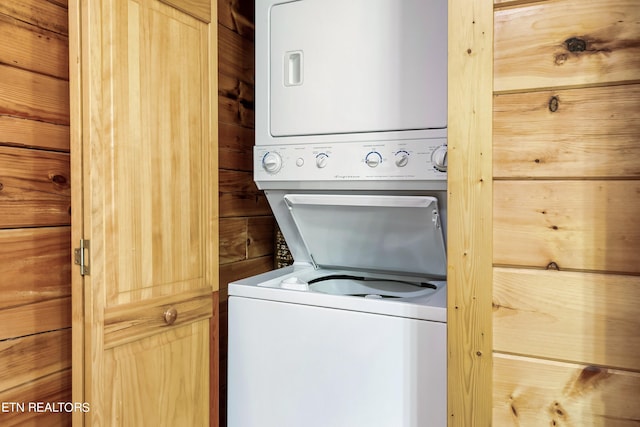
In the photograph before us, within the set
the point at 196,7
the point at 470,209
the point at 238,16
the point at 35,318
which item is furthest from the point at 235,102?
the point at 470,209

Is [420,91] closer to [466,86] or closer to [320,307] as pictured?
[466,86]

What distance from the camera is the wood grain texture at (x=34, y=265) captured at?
119cm

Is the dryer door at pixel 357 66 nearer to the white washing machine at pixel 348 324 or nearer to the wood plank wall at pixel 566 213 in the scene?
the white washing machine at pixel 348 324

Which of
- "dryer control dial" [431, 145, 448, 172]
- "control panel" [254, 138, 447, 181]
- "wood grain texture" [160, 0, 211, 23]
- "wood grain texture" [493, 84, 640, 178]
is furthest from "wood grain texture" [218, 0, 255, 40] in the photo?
"wood grain texture" [493, 84, 640, 178]

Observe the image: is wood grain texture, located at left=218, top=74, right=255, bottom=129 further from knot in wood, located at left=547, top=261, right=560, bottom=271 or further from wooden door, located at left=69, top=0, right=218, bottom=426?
knot in wood, located at left=547, top=261, right=560, bottom=271

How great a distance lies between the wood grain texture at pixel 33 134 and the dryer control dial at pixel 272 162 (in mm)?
650

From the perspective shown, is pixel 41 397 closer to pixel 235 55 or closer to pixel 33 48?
pixel 33 48

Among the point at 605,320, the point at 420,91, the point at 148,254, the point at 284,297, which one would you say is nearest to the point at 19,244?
the point at 148,254

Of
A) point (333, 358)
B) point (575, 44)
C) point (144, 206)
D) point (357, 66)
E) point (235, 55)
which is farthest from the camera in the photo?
point (235, 55)

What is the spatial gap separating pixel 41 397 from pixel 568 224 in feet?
4.60

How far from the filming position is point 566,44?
0.95 metres

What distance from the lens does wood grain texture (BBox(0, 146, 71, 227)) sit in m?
1.18

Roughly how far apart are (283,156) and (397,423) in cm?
96

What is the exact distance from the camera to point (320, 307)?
1.45m
